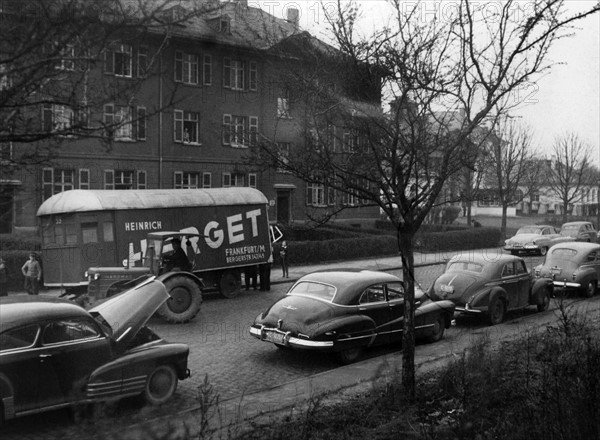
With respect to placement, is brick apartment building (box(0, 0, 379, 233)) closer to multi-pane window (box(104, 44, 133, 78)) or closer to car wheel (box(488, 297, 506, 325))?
multi-pane window (box(104, 44, 133, 78))

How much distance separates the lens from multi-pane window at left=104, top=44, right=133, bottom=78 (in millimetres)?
3764

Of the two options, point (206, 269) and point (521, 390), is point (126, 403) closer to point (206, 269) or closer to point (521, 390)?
point (521, 390)

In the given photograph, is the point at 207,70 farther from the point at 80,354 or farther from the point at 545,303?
the point at 545,303

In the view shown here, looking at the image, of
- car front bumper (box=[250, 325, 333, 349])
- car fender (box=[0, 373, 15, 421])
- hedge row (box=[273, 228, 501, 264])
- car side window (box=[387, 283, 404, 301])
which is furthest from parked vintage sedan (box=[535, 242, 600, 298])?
car fender (box=[0, 373, 15, 421])

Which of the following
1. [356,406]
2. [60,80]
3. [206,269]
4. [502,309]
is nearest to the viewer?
[60,80]

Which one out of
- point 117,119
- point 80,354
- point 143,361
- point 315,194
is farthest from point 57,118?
point 315,194

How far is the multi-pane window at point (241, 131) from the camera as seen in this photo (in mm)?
6715

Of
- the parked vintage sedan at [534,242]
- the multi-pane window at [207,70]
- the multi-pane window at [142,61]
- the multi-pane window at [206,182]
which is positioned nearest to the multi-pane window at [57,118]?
the multi-pane window at [142,61]

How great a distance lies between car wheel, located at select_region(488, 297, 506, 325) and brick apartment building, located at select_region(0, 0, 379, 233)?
555 cm

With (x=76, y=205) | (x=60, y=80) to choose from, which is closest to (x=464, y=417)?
(x=60, y=80)

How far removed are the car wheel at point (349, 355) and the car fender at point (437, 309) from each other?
1637mm

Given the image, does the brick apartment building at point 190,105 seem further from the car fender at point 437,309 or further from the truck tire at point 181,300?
the car fender at point 437,309

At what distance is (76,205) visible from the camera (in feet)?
48.7

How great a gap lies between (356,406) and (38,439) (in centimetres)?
326
